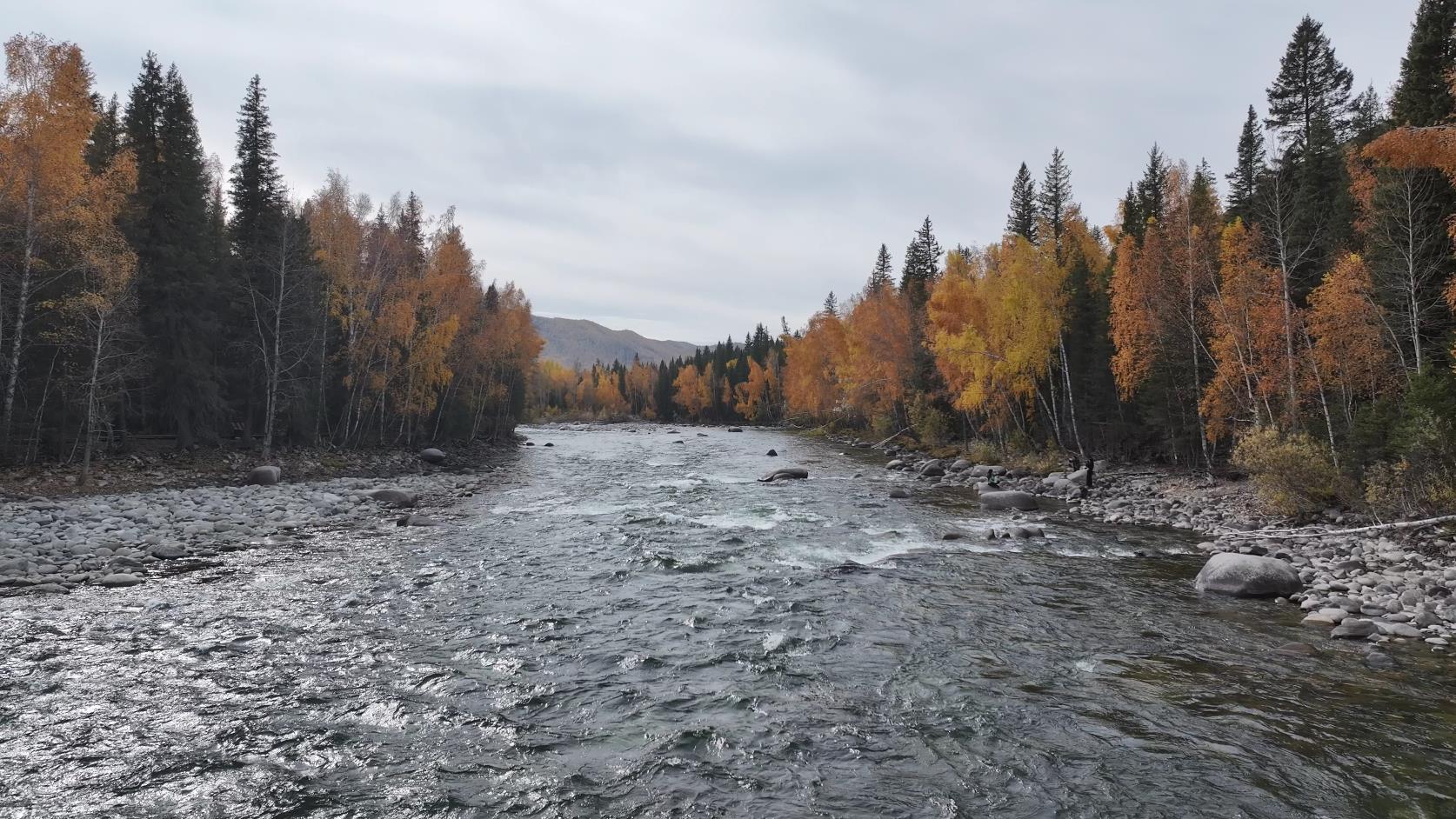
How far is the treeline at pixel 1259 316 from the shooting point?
1667 centimetres

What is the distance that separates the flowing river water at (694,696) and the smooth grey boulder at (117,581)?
1.30 feet

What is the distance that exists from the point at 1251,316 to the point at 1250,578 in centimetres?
1520

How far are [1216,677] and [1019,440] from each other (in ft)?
98.0

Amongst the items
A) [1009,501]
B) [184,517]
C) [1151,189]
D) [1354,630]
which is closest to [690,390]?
[1151,189]

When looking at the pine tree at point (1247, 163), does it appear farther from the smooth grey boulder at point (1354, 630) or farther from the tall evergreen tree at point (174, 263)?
the tall evergreen tree at point (174, 263)

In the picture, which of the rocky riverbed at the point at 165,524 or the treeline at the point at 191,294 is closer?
the rocky riverbed at the point at 165,524

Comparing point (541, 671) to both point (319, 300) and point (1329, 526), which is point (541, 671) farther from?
point (319, 300)

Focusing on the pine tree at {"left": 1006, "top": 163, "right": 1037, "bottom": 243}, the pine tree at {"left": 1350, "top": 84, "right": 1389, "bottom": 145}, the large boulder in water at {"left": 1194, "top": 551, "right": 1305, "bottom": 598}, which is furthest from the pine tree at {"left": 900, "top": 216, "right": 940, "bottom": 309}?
the large boulder in water at {"left": 1194, "top": 551, "right": 1305, "bottom": 598}

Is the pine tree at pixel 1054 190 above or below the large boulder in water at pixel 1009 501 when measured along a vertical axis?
above

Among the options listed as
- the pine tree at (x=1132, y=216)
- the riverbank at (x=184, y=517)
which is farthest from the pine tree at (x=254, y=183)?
the pine tree at (x=1132, y=216)

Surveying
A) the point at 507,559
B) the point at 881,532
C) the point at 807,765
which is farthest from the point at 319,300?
the point at 807,765

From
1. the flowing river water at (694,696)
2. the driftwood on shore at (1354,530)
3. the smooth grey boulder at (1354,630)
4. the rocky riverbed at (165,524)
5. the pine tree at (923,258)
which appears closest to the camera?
the flowing river water at (694,696)

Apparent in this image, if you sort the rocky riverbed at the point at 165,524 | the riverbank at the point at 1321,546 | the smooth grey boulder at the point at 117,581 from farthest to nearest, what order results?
the rocky riverbed at the point at 165,524 → the smooth grey boulder at the point at 117,581 → the riverbank at the point at 1321,546

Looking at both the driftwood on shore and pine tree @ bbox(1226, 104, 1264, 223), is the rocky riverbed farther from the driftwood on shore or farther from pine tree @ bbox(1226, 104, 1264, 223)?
pine tree @ bbox(1226, 104, 1264, 223)
